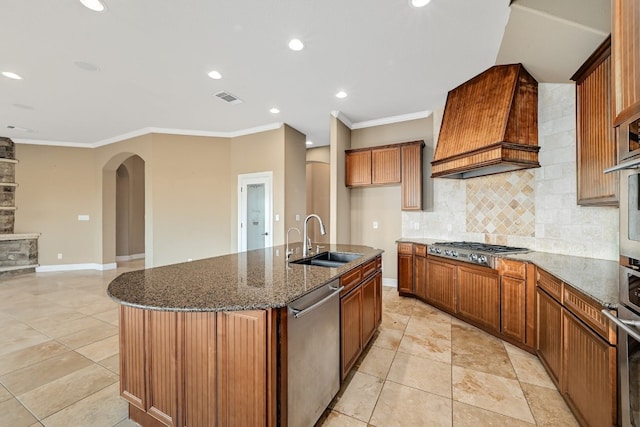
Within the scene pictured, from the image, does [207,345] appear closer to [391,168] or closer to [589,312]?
[589,312]

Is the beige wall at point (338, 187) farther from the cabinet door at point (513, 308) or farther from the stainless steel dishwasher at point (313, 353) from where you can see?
the stainless steel dishwasher at point (313, 353)

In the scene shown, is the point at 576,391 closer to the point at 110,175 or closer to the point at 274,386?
the point at 274,386

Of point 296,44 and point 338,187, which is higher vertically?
point 296,44

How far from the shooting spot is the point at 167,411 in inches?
56.9

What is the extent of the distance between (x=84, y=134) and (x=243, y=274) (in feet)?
20.3

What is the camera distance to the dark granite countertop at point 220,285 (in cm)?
125

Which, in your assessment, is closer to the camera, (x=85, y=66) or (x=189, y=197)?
(x=85, y=66)

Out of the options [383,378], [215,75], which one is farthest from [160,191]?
[383,378]

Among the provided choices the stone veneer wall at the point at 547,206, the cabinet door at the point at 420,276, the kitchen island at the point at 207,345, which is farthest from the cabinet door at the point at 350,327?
the stone veneer wall at the point at 547,206

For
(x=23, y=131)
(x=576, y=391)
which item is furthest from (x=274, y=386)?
(x=23, y=131)

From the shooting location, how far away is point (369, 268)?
98.3 inches

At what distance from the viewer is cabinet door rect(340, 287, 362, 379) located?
196 centimetres

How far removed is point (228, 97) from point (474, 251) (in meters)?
3.73

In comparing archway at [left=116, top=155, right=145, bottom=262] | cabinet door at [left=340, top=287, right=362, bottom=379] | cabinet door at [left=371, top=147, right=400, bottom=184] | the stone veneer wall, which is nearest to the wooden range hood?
the stone veneer wall
